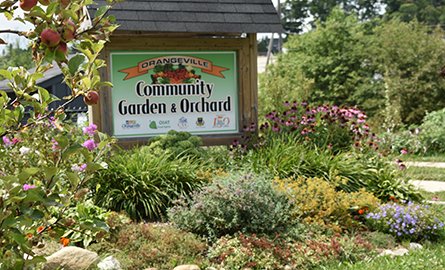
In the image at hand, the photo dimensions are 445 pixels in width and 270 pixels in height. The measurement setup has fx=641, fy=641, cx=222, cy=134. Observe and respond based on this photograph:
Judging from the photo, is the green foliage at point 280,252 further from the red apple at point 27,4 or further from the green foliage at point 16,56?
the green foliage at point 16,56

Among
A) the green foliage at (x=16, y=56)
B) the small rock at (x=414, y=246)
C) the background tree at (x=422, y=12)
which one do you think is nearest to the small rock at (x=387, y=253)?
the small rock at (x=414, y=246)

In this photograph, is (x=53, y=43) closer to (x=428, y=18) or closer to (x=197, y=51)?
(x=197, y=51)

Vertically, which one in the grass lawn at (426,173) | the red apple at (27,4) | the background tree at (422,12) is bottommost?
the grass lawn at (426,173)

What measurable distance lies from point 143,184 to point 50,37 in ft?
16.5

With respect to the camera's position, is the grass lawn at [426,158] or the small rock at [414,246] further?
the grass lawn at [426,158]

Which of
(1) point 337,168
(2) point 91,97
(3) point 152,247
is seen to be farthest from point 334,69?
(2) point 91,97

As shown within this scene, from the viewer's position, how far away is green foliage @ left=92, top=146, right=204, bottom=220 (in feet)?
23.0

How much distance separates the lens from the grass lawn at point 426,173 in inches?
423

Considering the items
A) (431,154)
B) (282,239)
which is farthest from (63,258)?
(431,154)

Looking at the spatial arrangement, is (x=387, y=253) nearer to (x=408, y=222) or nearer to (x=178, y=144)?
(x=408, y=222)

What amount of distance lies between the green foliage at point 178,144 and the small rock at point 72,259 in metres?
2.72

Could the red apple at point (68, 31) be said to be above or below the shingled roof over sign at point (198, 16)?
below

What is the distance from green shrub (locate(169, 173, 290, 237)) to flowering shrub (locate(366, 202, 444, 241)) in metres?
1.08

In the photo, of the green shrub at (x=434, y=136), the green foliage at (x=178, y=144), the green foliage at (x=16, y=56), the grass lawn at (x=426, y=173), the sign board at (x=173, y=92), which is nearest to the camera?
the green foliage at (x=178, y=144)
